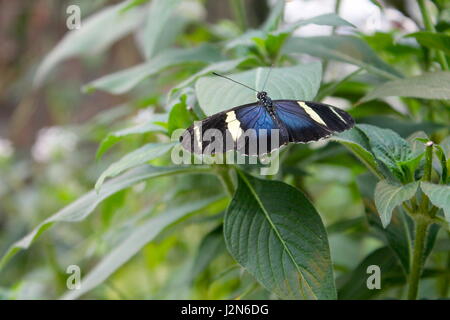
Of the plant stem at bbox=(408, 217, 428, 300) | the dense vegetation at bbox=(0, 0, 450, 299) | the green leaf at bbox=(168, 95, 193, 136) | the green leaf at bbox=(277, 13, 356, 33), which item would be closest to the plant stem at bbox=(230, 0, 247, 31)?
the dense vegetation at bbox=(0, 0, 450, 299)

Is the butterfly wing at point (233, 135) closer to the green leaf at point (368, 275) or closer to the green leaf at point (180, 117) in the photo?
the green leaf at point (180, 117)

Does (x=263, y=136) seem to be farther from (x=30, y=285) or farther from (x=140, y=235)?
(x=30, y=285)

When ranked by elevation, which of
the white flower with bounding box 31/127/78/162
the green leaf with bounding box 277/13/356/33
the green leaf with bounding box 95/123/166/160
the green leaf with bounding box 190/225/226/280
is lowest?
the green leaf with bounding box 190/225/226/280

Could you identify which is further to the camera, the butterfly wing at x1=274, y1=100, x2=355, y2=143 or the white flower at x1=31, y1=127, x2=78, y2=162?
the white flower at x1=31, y1=127, x2=78, y2=162

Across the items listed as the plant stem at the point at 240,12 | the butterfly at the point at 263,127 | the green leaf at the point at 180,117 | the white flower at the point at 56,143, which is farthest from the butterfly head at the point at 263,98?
the white flower at the point at 56,143

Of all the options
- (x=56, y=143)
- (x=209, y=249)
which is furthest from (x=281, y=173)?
(x=56, y=143)

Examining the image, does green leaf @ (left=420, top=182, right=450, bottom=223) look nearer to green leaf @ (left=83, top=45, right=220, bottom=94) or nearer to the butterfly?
the butterfly
